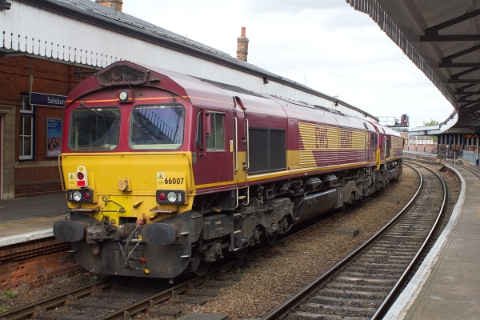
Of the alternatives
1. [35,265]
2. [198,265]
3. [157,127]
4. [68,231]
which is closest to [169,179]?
[157,127]

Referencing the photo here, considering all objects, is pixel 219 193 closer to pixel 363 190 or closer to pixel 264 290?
pixel 264 290

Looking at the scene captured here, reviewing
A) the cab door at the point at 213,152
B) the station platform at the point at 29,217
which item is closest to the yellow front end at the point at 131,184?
the cab door at the point at 213,152

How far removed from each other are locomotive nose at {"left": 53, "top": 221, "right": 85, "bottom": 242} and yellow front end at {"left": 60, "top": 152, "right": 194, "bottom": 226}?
0.30 m

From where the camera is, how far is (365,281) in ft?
30.6

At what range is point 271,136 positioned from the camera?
10.8 meters

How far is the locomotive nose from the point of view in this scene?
26.5 feet

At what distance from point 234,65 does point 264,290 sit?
9.66 meters

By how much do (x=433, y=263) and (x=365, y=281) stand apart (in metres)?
1.29

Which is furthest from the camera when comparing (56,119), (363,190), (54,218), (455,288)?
(363,190)

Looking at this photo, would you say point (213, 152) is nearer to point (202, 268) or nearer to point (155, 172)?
point (155, 172)

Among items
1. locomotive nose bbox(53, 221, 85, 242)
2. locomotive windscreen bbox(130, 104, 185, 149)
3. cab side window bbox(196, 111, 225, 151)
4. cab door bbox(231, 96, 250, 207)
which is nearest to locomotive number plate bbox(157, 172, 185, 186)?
locomotive windscreen bbox(130, 104, 185, 149)

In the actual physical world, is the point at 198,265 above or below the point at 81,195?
below

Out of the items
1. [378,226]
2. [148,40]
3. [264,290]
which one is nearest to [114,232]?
[264,290]

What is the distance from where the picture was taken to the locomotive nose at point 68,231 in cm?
806
